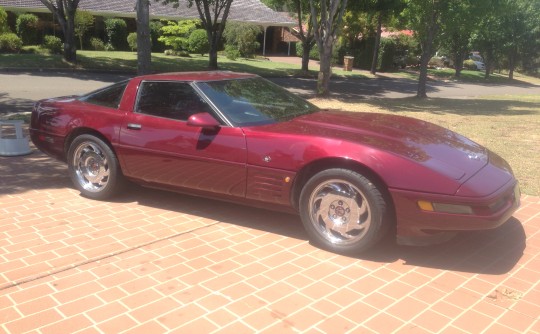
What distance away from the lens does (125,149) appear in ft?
16.8

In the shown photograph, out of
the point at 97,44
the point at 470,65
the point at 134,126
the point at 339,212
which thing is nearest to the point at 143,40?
the point at 134,126

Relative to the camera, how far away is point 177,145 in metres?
4.75

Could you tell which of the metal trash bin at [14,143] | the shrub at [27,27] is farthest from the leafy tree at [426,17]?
the shrub at [27,27]

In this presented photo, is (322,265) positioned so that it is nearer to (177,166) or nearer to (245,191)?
(245,191)

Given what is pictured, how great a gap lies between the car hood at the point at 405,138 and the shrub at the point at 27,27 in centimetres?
2997

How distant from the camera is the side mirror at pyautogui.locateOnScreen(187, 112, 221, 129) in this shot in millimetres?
4445

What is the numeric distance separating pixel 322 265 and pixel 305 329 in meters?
0.93

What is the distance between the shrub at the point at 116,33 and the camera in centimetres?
3322

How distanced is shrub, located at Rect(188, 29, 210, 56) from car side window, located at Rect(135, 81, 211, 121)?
29200 mm

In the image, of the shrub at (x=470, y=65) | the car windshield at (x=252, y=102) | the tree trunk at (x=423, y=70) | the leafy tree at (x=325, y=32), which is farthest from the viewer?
the shrub at (x=470, y=65)

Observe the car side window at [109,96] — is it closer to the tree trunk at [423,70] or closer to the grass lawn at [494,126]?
the grass lawn at [494,126]

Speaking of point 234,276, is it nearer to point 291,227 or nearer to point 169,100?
point 291,227

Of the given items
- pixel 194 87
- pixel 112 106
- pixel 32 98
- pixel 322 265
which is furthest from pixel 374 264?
pixel 32 98

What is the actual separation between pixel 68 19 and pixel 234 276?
2078 centimetres
